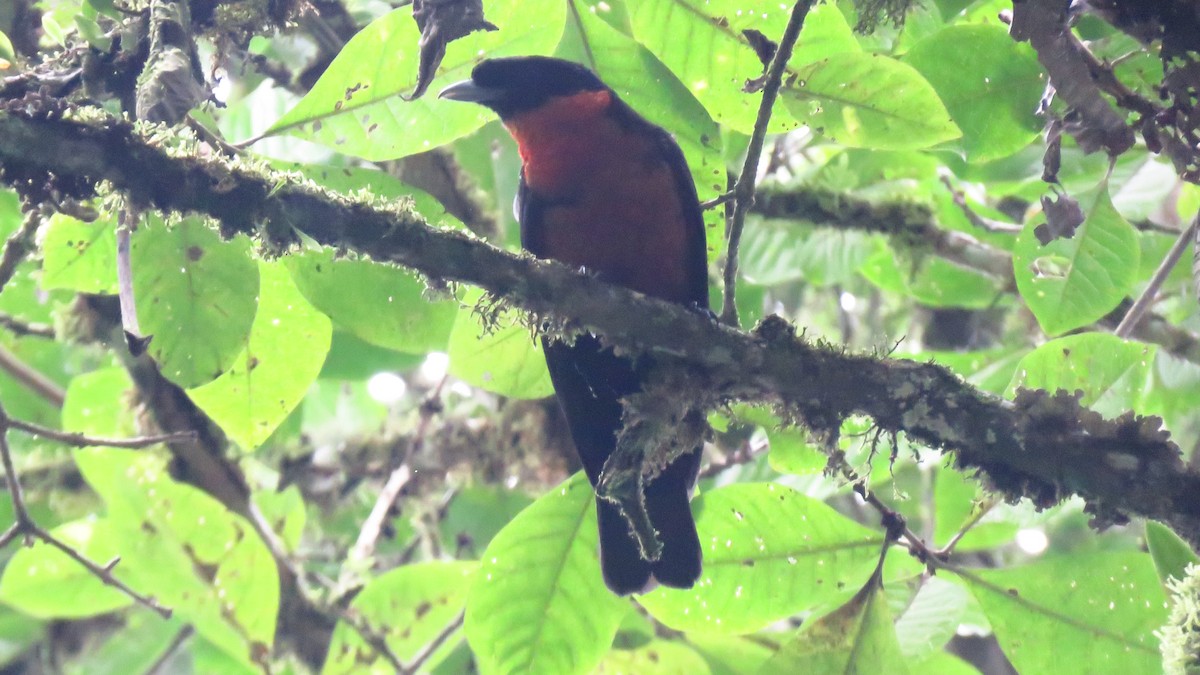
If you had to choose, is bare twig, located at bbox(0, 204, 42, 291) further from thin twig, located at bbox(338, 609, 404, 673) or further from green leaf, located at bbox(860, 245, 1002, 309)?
green leaf, located at bbox(860, 245, 1002, 309)

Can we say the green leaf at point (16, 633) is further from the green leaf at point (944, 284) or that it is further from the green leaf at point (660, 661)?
the green leaf at point (944, 284)

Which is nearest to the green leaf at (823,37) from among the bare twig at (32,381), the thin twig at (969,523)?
the thin twig at (969,523)

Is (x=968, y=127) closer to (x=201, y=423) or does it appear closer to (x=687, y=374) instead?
(x=687, y=374)

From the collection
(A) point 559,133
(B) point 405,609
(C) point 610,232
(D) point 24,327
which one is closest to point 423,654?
(B) point 405,609

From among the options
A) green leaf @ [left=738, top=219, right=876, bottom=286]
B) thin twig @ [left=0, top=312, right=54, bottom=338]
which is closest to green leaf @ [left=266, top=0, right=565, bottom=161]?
green leaf @ [left=738, top=219, right=876, bottom=286]

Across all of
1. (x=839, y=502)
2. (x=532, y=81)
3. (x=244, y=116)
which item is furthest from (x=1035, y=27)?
(x=839, y=502)

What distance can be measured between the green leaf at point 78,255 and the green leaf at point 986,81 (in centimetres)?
180

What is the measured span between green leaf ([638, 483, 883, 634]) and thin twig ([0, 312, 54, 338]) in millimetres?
2569

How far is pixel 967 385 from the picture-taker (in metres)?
1.99

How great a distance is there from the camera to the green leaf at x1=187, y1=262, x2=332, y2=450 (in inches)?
87.0

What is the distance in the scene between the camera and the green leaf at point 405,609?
287cm

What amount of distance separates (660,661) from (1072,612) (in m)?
0.99

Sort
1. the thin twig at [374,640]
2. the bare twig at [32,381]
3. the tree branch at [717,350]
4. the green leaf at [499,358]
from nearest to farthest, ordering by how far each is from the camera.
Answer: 1. the tree branch at [717,350]
2. the green leaf at [499,358]
3. the thin twig at [374,640]
4. the bare twig at [32,381]

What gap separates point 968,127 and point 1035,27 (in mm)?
365
